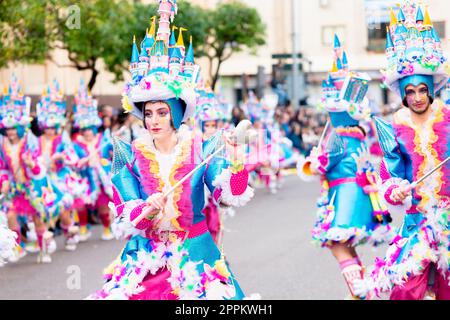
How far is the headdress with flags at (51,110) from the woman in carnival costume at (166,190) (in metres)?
6.40

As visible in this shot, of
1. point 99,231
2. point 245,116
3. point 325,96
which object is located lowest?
point 99,231

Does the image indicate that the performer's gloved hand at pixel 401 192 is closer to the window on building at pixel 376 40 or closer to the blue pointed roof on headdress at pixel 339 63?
the blue pointed roof on headdress at pixel 339 63

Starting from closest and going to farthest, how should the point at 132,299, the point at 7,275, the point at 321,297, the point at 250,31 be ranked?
the point at 132,299 → the point at 321,297 → the point at 7,275 → the point at 250,31

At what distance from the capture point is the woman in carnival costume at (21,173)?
11.2 m

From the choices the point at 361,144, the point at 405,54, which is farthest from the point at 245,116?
the point at 405,54

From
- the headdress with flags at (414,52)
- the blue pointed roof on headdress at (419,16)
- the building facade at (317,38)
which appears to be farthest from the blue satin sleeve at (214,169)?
the building facade at (317,38)

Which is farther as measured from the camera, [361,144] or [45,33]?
[45,33]

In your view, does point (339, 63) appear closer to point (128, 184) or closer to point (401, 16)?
point (401, 16)

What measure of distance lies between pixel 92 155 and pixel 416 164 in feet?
24.2

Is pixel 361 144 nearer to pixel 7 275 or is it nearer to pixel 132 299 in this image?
pixel 132 299

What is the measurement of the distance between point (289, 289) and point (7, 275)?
3.39 metres

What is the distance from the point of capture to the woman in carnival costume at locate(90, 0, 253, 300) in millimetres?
5570

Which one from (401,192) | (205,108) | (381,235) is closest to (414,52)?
(401,192)

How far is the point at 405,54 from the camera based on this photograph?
6543mm
